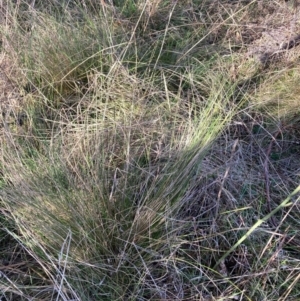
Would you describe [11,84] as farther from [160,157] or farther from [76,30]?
[160,157]

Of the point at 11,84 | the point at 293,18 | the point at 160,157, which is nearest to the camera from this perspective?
the point at 160,157

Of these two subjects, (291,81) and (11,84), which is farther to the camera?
(291,81)

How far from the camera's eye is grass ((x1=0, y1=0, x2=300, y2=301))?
104 centimetres

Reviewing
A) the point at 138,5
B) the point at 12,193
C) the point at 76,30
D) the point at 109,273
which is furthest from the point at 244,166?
the point at 138,5

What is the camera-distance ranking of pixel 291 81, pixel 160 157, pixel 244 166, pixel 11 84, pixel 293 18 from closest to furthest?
pixel 160 157
pixel 244 166
pixel 11 84
pixel 291 81
pixel 293 18

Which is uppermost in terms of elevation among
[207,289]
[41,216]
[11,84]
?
[11,84]

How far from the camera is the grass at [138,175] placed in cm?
104

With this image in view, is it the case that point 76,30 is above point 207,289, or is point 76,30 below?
above

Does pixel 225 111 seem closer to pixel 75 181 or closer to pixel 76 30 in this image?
pixel 75 181

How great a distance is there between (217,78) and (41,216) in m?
0.73

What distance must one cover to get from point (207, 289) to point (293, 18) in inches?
45.3

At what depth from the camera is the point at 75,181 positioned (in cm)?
109

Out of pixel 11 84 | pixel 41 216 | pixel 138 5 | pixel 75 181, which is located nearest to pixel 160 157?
pixel 75 181

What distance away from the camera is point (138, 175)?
3.82ft
